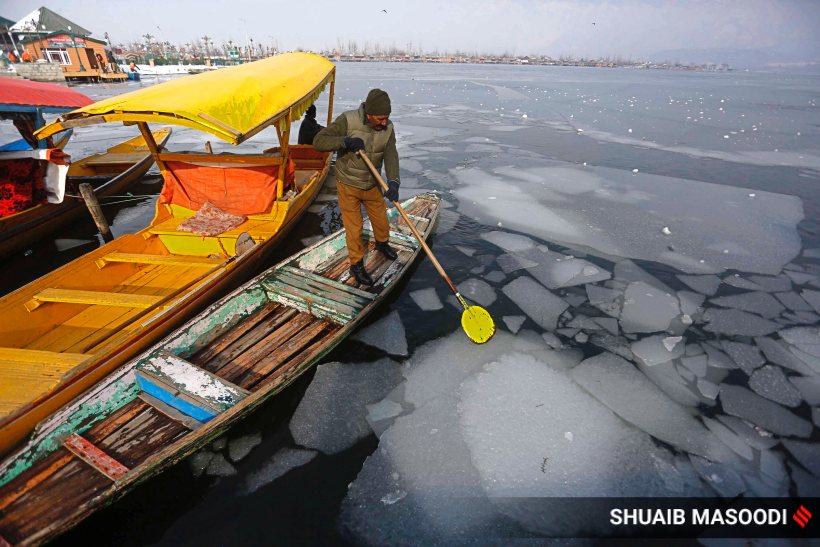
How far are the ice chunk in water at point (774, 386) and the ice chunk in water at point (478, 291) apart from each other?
2.82 metres

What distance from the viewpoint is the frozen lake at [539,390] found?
2.82 m

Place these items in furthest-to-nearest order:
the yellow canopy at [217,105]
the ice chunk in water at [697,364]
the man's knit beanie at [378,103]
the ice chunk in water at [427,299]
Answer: the ice chunk in water at [427,299] < the yellow canopy at [217,105] < the ice chunk in water at [697,364] < the man's knit beanie at [378,103]

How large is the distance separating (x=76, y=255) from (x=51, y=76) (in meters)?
35.1

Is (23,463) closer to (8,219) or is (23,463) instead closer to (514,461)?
(514,461)

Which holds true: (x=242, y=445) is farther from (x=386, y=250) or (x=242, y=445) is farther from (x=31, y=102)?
(x=31, y=102)

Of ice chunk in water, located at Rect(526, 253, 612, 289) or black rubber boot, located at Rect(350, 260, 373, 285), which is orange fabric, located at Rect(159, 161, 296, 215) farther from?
ice chunk in water, located at Rect(526, 253, 612, 289)

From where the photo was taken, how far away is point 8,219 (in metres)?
6.25

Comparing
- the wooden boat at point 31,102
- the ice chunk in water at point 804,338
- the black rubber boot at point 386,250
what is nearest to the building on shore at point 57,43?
the wooden boat at point 31,102

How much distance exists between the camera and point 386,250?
5.50m

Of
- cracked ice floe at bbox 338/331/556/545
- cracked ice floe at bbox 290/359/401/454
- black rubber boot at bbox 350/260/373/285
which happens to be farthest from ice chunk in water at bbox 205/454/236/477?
black rubber boot at bbox 350/260/373/285

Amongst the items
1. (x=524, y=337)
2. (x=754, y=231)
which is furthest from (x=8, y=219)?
(x=754, y=231)

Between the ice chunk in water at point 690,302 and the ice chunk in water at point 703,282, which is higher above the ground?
the ice chunk in water at point 703,282

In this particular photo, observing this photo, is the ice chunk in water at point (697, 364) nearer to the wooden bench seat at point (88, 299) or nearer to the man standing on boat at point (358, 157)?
the man standing on boat at point (358, 157)

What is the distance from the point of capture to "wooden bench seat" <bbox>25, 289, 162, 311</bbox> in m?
3.99
